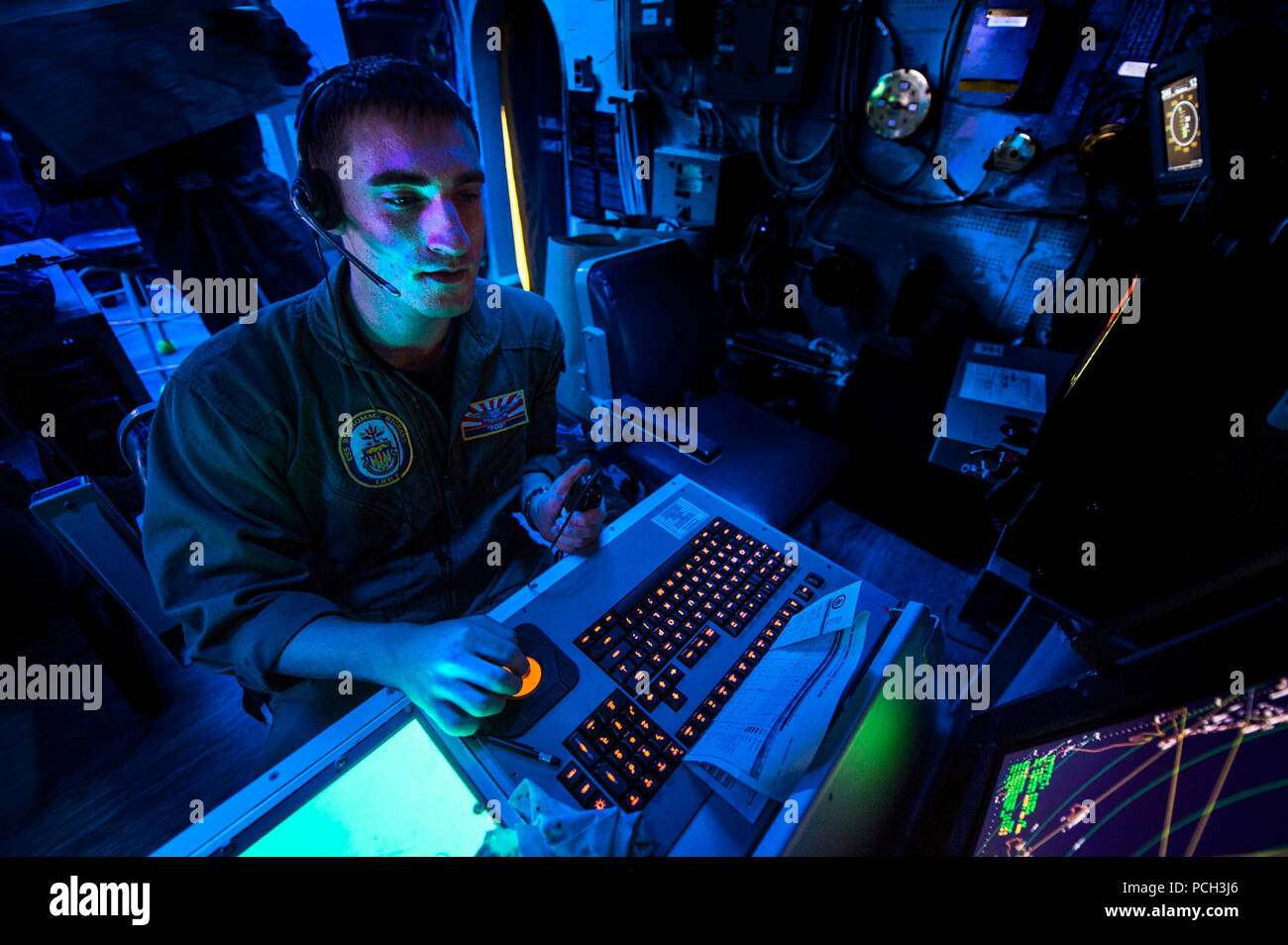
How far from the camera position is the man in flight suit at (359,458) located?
2.58 feet

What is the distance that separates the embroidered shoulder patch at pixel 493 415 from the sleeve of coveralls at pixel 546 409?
0.07m

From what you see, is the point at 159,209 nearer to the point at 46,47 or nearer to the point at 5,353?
the point at 5,353

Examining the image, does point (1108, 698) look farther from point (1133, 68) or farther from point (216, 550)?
point (1133, 68)

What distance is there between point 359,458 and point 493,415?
0.31 metres

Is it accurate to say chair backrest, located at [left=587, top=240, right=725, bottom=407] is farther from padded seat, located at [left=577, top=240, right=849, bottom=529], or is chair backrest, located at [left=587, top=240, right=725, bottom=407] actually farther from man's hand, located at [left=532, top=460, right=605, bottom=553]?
man's hand, located at [left=532, top=460, right=605, bottom=553]

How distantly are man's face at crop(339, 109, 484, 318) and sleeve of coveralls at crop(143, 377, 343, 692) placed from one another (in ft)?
1.28

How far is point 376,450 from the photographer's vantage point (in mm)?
1028

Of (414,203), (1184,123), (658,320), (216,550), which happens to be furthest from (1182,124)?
(216,550)

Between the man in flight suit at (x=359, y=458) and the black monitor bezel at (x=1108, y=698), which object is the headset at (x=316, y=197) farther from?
the black monitor bezel at (x=1108, y=698)

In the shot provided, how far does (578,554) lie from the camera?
0.96m

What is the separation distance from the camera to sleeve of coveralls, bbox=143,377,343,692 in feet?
2.65
